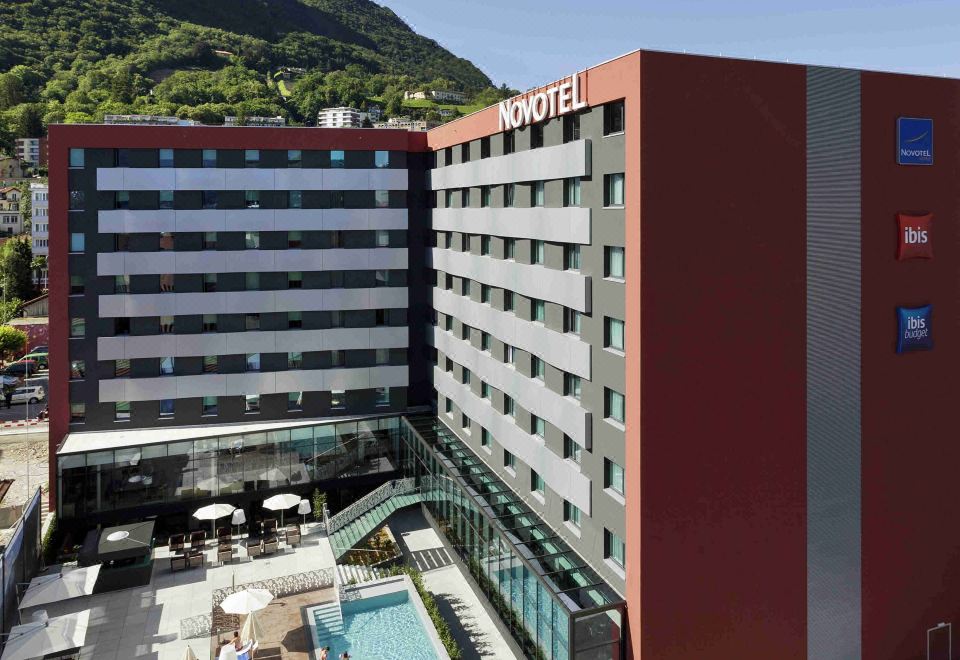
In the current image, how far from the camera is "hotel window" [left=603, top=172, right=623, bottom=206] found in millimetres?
24203

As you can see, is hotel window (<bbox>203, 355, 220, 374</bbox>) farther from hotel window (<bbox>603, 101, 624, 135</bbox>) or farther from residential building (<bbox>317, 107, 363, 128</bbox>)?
hotel window (<bbox>603, 101, 624, 135</bbox>)

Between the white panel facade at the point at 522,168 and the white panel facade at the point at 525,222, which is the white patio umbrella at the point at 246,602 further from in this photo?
the white panel facade at the point at 522,168

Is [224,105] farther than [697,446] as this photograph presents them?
Yes

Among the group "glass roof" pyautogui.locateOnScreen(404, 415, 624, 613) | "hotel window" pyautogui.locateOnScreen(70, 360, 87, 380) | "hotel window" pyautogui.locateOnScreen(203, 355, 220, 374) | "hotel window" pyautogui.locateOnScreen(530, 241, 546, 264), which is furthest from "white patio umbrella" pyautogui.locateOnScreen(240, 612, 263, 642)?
"hotel window" pyautogui.locateOnScreen(70, 360, 87, 380)

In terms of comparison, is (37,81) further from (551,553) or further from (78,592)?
(551,553)

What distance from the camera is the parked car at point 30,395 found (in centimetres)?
7019

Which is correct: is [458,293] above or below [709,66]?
below

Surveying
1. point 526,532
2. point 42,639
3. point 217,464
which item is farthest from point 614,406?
point 217,464

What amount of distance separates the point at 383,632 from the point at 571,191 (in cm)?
1997

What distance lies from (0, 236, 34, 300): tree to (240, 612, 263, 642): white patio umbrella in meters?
96.2

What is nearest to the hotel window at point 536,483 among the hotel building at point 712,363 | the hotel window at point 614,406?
the hotel building at point 712,363

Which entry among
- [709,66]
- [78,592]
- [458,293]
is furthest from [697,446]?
[78,592]

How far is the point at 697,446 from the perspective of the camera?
2320 centimetres

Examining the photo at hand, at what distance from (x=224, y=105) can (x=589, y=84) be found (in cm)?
15863
